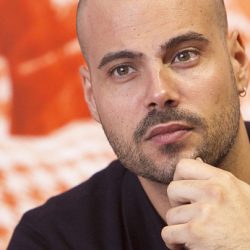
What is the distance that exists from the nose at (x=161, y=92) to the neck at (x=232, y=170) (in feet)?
0.93

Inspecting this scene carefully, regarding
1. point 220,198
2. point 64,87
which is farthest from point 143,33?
point 64,87

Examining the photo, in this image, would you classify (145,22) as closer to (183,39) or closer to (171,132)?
(183,39)

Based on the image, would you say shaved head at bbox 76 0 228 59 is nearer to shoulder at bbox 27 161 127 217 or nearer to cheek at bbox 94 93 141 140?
cheek at bbox 94 93 141 140

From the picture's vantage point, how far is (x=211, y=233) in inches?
50.8

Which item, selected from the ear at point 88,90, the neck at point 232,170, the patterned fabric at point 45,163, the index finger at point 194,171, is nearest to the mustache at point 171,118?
the index finger at point 194,171

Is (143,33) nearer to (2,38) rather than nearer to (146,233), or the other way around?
(146,233)

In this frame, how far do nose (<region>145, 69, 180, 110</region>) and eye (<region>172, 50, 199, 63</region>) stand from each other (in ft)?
0.17

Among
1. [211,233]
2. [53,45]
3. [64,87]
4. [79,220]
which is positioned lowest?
[211,233]

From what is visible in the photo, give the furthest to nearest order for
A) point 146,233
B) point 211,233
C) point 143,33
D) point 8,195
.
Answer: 1. point 8,195
2. point 146,233
3. point 143,33
4. point 211,233

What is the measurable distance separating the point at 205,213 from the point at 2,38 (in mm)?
1370

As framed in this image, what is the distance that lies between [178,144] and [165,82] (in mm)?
149

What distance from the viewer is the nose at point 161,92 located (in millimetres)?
1429

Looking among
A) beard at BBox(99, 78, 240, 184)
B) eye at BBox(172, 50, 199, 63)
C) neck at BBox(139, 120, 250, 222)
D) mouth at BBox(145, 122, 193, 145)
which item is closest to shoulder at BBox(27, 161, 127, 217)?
neck at BBox(139, 120, 250, 222)

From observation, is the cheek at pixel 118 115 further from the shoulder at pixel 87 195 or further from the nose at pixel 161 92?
the shoulder at pixel 87 195
